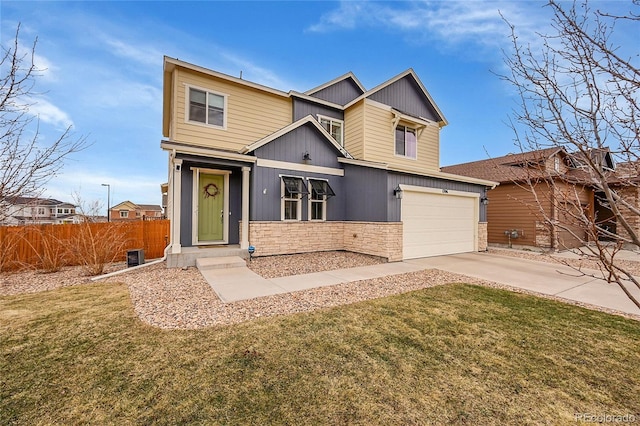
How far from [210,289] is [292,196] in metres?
5.42

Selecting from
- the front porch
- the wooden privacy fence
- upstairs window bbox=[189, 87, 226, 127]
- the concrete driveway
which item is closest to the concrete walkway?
the concrete driveway

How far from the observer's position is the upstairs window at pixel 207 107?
10.0 m

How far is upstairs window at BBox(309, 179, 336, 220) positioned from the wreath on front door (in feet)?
11.9

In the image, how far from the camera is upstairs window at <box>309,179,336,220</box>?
10875mm

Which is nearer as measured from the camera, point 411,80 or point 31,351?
point 31,351

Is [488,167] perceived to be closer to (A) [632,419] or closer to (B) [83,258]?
(A) [632,419]

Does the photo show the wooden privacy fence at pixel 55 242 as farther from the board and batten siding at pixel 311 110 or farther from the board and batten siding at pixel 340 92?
the board and batten siding at pixel 340 92

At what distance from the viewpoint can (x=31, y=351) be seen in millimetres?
3369

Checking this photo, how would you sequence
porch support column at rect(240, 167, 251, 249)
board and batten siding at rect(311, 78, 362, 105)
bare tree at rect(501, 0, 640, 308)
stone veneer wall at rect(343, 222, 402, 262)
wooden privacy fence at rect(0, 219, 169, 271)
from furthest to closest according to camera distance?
board and batten siding at rect(311, 78, 362, 105) < stone veneer wall at rect(343, 222, 402, 262) < porch support column at rect(240, 167, 251, 249) < wooden privacy fence at rect(0, 219, 169, 271) < bare tree at rect(501, 0, 640, 308)

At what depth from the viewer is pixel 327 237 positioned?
11.4 meters

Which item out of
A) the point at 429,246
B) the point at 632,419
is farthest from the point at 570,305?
the point at 429,246

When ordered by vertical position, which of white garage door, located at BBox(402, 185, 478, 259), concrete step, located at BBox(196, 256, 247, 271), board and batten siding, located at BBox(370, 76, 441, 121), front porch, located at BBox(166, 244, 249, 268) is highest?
board and batten siding, located at BBox(370, 76, 441, 121)

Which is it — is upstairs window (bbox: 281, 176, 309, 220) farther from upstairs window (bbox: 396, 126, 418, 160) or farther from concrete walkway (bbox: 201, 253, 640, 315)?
upstairs window (bbox: 396, 126, 418, 160)

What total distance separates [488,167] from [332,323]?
686 inches
